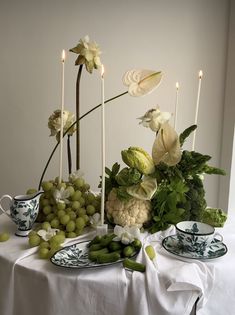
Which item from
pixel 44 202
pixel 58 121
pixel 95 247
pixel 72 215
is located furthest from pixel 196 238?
pixel 58 121

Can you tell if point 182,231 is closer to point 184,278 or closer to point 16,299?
point 184,278

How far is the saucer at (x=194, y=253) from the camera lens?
0.86m

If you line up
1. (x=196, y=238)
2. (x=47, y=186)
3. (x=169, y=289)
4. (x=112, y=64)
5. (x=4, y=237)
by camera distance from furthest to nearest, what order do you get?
(x=112, y=64)
(x=47, y=186)
(x=4, y=237)
(x=196, y=238)
(x=169, y=289)

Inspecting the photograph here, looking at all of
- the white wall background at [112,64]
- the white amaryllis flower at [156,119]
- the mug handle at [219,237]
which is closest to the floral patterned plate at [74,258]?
the mug handle at [219,237]

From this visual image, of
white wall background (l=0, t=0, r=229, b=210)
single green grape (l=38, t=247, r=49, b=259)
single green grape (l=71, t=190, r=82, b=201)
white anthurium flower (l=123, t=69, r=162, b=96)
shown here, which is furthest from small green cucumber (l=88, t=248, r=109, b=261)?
white wall background (l=0, t=0, r=229, b=210)

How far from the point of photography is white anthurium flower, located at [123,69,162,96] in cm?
102

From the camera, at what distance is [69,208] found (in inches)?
40.1

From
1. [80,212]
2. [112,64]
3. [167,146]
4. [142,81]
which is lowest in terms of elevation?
[80,212]

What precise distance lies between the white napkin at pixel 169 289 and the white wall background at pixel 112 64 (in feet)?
3.37

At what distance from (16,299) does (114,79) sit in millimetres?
1158

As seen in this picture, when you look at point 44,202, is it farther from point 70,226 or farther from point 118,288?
point 118,288

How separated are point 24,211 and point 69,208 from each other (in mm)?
132

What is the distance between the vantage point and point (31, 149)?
1.80 m

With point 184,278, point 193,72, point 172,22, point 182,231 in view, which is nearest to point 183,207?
point 182,231
